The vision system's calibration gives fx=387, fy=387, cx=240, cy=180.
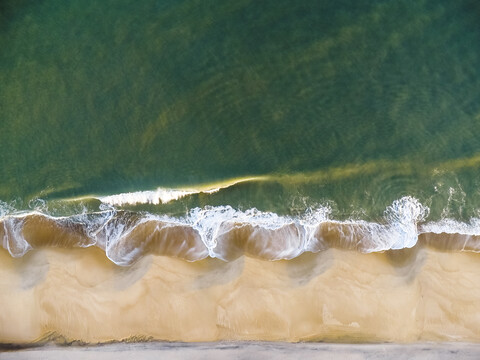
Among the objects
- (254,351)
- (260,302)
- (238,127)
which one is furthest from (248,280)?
(238,127)

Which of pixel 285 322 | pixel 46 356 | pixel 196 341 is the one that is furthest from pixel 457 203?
pixel 46 356

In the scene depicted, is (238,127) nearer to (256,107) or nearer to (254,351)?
(256,107)

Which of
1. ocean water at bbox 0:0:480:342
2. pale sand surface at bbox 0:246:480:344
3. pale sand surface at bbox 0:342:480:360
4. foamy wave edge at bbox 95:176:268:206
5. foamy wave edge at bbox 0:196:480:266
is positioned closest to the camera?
pale sand surface at bbox 0:342:480:360

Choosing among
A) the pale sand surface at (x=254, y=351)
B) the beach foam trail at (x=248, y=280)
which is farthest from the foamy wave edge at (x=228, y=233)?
the pale sand surface at (x=254, y=351)

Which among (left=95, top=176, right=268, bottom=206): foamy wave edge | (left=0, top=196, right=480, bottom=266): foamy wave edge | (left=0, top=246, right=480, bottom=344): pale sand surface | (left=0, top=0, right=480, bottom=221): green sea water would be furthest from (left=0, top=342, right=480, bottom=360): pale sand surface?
(left=95, top=176, right=268, bottom=206): foamy wave edge

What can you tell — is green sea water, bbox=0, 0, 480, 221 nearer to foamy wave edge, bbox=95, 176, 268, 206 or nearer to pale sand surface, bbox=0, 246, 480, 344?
foamy wave edge, bbox=95, 176, 268, 206

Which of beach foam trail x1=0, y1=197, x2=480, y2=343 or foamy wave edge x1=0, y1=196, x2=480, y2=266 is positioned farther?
foamy wave edge x1=0, y1=196, x2=480, y2=266

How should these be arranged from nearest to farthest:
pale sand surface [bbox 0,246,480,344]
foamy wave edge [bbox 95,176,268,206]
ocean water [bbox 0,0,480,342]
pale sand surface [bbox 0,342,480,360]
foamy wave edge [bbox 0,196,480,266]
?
pale sand surface [bbox 0,342,480,360]
pale sand surface [bbox 0,246,480,344]
foamy wave edge [bbox 0,196,480,266]
ocean water [bbox 0,0,480,342]
foamy wave edge [bbox 95,176,268,206]
